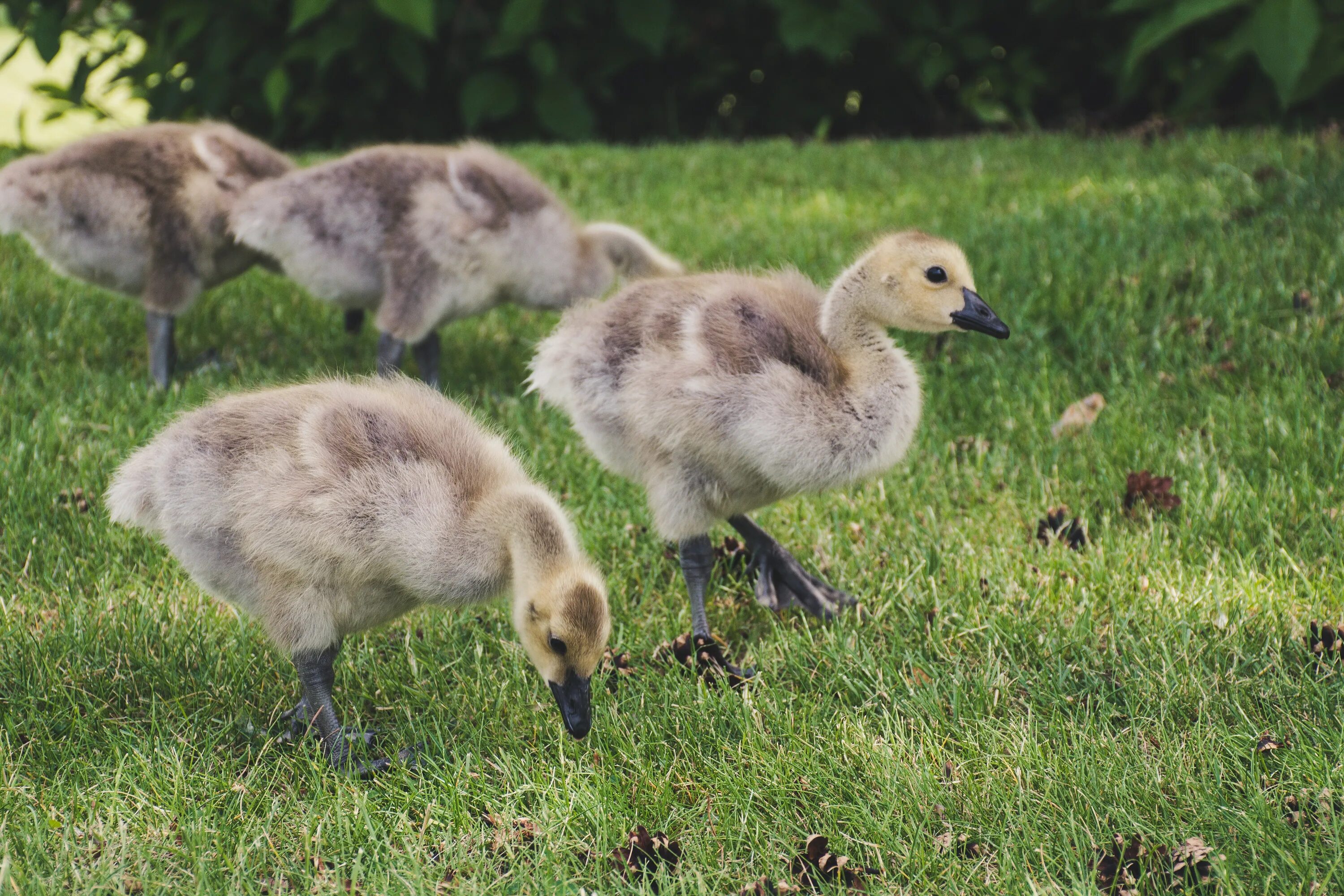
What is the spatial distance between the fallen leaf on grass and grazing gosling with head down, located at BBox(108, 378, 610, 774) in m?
2.49

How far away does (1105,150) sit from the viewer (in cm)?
883

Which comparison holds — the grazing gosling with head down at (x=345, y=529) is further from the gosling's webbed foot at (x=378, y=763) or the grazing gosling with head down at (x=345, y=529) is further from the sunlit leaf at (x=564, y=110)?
the sunlit leaf at (x=564, y=110)

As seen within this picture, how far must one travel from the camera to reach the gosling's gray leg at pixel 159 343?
5.52 meters

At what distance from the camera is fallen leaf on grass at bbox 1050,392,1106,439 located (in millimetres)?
4828

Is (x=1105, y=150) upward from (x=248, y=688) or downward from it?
upward

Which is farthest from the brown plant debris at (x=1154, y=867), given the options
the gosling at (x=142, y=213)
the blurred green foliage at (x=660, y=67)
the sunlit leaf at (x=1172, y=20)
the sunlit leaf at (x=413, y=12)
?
the sunlit leaf at (x=413, y=12)

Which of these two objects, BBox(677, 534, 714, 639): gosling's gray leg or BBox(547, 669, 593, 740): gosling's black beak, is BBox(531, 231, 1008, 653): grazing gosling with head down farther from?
BBox(547, 669, 593, 740): gosling's black beak

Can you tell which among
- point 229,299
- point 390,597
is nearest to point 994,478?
point 390,597

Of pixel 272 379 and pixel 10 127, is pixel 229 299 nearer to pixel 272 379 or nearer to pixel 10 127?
pixel 272 379

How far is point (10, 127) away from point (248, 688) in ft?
58.2

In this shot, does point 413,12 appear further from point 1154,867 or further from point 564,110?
point 1154,867

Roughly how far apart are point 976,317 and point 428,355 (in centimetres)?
295

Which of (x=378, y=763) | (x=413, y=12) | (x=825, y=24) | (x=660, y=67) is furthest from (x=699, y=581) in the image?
(x=660, y=67)

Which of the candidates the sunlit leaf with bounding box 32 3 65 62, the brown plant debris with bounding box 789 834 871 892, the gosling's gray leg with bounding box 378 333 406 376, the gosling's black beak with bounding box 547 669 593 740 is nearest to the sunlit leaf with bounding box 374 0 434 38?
the sunlit leaf with bounding box 32 3 65 62
